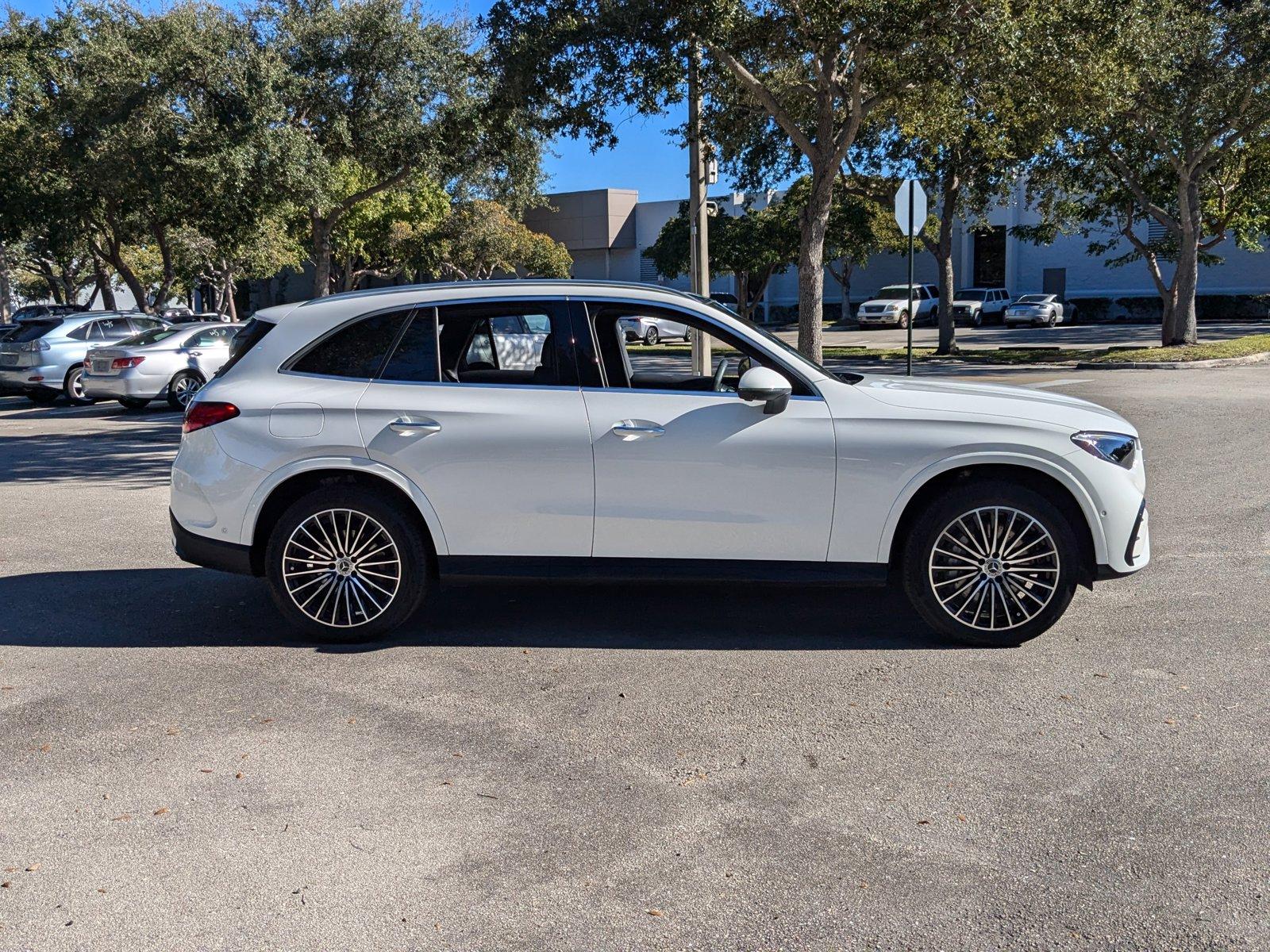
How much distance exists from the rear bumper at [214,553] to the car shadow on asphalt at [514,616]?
41 centimetres

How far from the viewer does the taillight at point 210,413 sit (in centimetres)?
593

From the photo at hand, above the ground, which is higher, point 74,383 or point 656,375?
point 656,375

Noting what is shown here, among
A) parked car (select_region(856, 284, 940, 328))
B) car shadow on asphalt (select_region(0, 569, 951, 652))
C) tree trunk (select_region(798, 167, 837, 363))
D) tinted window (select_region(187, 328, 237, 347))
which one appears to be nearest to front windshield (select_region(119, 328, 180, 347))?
tinted window (select_region(187, 328, 237, 347))

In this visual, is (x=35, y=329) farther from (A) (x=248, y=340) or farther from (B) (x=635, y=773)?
(B) (x=635, y=773)

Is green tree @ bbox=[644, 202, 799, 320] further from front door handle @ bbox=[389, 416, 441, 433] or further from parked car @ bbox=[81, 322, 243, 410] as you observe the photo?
front door handle @ bbox=[389, 416, 441, 433]

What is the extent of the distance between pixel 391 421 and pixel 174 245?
43.0 metres

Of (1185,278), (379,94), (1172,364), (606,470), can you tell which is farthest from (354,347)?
(1185,278)

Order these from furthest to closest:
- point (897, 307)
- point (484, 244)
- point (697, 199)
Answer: point (484, 244) → point (897, 307) → point (697, 199)

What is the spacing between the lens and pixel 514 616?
648 cm

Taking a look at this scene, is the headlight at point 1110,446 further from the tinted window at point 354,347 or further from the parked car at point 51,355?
the parked car at point 51,355

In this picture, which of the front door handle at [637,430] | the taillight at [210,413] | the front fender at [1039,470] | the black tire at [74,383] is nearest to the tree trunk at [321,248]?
the black tire at [74,383]

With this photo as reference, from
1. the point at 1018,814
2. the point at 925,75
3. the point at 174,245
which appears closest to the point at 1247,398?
the point at 925,75

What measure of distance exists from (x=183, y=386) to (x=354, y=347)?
14.3 metres

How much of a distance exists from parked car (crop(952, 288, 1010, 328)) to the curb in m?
25.9
